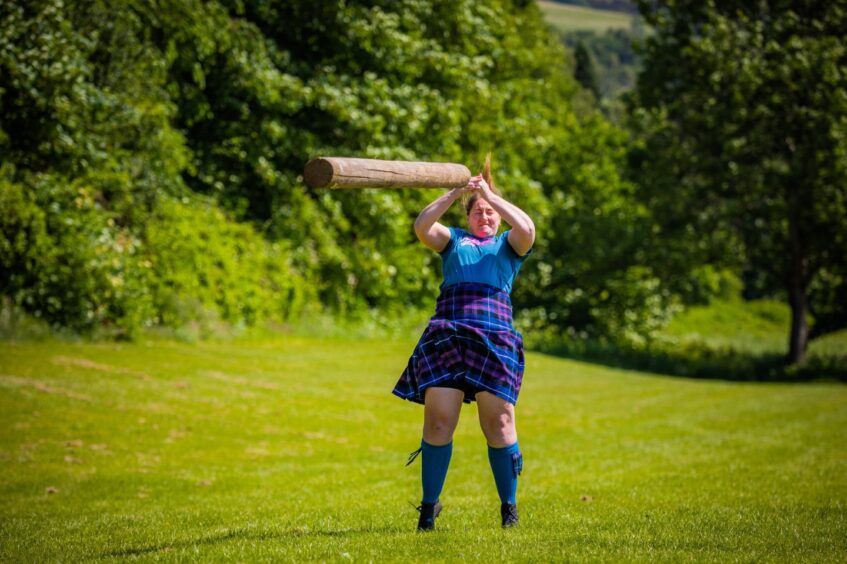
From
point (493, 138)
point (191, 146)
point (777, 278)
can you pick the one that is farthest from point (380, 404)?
point (777, 278)

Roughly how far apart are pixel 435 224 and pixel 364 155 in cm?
1904

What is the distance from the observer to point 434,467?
6.48 m

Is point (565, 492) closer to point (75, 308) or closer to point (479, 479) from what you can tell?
point (479, 479)

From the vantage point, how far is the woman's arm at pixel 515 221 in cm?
658

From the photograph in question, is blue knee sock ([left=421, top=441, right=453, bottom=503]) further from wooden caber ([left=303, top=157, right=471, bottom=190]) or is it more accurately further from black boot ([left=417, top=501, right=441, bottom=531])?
wooden caber ([left=303, top=157, right=471, bottom=190])

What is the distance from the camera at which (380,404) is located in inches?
701

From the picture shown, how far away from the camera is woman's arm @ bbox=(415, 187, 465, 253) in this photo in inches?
260

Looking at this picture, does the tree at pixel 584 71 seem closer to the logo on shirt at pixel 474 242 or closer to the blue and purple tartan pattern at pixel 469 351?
the logo on shirt at pixel 474 242

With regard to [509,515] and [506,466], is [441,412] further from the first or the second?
[509,515]

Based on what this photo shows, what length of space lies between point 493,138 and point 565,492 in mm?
22737

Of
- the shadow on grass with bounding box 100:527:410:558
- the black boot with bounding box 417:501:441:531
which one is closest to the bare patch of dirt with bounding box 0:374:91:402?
the shadow on grass with bounding box 100:527:410:558

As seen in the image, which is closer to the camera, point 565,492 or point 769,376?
point 565,492

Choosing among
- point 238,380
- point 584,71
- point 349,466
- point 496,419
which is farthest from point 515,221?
point 584,71

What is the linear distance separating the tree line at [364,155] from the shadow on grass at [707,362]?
1.67 m
